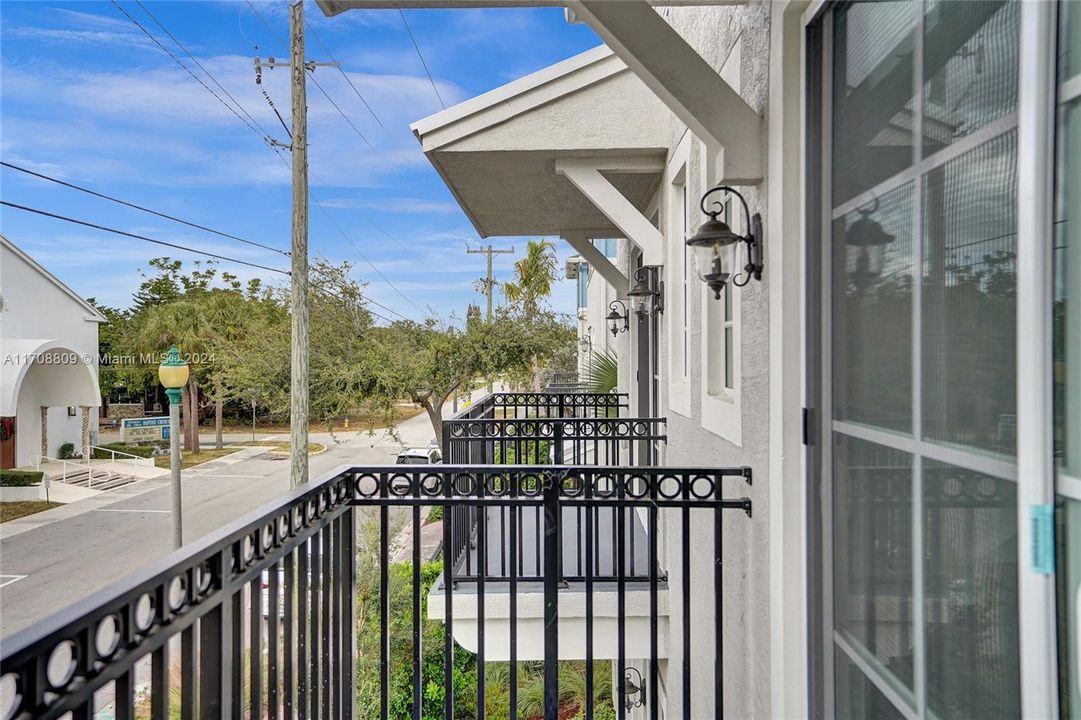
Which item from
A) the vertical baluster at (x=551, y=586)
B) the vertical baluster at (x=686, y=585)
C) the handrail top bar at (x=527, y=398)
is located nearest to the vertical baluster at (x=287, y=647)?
the vertical baluster at (x=551, y=586)

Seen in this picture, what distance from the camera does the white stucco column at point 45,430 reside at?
17609 millimetres

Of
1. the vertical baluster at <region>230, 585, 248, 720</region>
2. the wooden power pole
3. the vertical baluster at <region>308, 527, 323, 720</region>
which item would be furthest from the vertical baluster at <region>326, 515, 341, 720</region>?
the wooden power pole

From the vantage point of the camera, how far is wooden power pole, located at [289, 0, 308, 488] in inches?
349

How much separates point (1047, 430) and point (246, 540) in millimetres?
1424

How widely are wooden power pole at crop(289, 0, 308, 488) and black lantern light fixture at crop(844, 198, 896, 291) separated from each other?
8439 mm

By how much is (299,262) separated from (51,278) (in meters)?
10.4

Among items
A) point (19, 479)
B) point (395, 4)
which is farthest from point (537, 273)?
point (395, 4)

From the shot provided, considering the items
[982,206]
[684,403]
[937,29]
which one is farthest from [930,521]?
[684,403]

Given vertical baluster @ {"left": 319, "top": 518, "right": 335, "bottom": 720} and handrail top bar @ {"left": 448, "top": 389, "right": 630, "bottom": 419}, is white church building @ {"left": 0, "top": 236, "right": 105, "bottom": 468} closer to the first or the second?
handrail top bar @ {"left": 448, "top": 389, "right": 630, "bottom": 419}

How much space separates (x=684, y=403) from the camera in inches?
132

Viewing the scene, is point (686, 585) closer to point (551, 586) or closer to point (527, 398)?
point (551, 586)

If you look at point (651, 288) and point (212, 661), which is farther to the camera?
point (651, 288)

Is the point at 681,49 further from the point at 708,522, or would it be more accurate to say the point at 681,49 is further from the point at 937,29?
the point at 708,522

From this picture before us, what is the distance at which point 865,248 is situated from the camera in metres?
1.27
